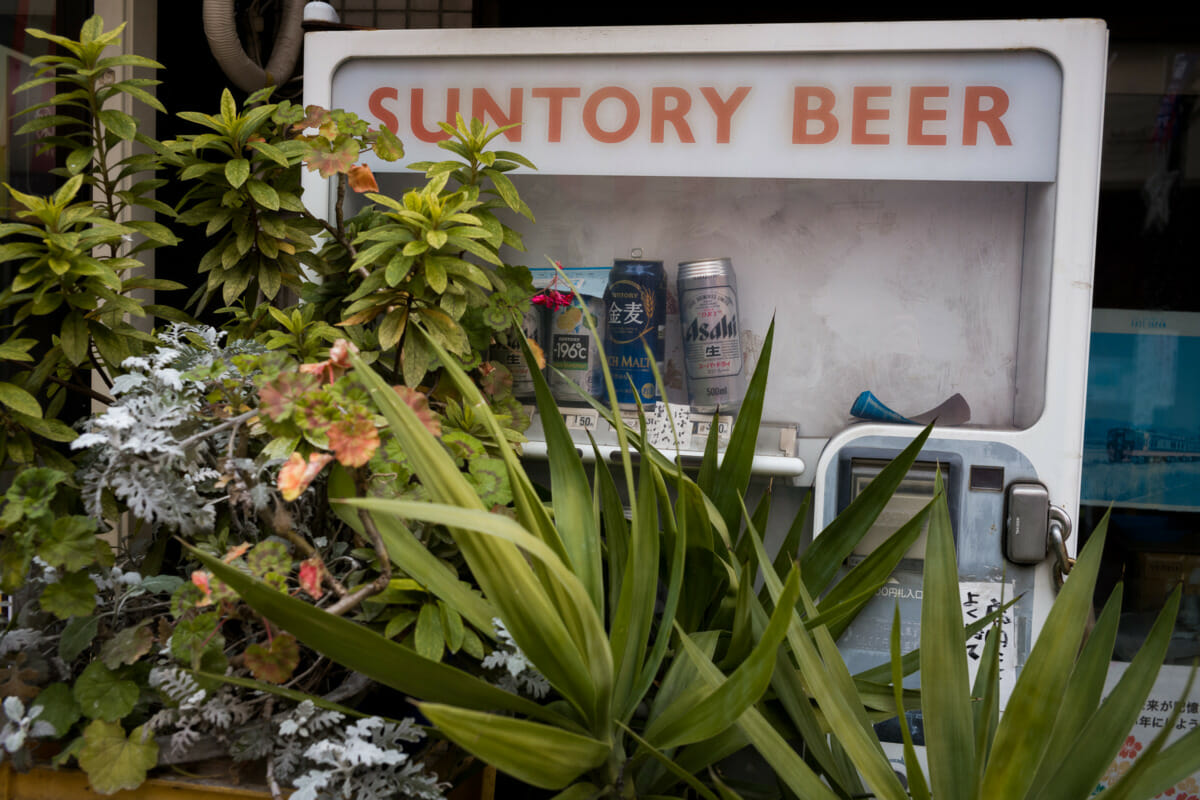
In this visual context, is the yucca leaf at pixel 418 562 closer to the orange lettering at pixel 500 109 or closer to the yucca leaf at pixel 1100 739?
the yucca leaf at pixel 1100 739

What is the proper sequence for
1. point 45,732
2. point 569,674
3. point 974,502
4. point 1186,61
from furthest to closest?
point 1186,61 → point 974,502 → point 45,732 → point 569,674

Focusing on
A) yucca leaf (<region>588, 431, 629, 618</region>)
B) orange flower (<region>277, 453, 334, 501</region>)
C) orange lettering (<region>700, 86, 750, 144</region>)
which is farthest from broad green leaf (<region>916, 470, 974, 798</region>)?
orange lettering (<region>700, 86, 750, 144</region>)

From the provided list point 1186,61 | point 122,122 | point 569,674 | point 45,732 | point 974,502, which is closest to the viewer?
point 569,674

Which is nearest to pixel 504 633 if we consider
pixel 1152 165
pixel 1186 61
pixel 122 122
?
pixel 122 122

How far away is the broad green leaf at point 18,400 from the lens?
1.34 meters

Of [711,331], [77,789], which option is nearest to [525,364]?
[711,331]

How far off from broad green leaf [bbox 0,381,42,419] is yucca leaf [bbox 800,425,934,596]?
1245 millimetres

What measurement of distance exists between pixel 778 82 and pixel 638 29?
299mm

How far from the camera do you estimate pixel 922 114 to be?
5.50ft

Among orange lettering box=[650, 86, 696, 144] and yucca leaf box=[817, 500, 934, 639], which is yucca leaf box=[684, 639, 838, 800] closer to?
yucca leaf box=[817, 500, 934, 639]

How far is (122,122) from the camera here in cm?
149

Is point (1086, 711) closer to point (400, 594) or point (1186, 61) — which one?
point (400, 594)

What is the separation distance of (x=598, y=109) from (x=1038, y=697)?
131 centimetres

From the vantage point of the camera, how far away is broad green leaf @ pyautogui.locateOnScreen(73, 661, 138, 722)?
1.24 meters
